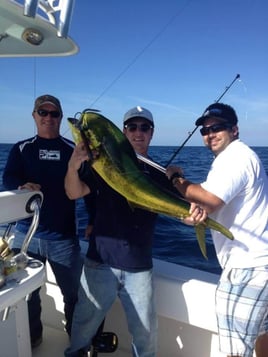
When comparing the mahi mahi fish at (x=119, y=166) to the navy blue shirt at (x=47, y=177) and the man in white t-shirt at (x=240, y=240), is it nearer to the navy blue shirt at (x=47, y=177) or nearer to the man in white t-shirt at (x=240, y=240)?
the man in white t-shirt at (x=240, y=240)

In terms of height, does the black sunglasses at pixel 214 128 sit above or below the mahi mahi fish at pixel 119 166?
above

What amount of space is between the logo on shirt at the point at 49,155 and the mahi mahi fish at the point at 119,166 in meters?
0.97

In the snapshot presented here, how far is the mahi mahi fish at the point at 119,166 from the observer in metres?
1.64

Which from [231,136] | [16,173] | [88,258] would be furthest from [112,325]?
[231,136]

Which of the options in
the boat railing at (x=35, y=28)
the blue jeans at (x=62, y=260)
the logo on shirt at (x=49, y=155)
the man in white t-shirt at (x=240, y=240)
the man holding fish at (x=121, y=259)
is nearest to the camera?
the boat railing at (x=35, y=28)

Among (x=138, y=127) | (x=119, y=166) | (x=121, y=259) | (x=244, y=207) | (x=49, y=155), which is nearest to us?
(x=119, y=166)

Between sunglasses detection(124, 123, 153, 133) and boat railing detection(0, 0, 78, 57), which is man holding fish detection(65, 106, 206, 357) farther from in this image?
boat railing detection(0, 0, 78, 57)

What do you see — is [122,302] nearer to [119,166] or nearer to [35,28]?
[119,166]

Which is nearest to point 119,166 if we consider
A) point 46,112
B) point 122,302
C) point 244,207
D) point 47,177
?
point 244,207

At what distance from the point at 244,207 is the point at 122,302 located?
0.93m

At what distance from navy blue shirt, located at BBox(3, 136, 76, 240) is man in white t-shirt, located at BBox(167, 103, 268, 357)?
97cm

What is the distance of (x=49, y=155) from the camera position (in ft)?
8.57

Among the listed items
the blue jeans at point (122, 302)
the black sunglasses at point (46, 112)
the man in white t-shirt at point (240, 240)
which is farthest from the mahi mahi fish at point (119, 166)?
the black sunglasses at point (46, 112)

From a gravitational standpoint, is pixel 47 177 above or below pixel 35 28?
below
